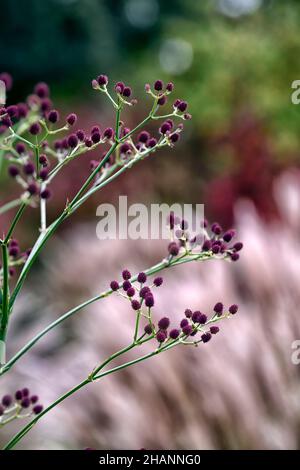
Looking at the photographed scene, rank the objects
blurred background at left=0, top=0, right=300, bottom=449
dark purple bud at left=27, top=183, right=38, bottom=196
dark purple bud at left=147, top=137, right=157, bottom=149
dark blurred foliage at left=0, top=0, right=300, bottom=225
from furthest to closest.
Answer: dark blurred foliage at left=0, top=0, right=300, bottom=225 → blurred background at left=0, top=0, right=300, bottom=449 → dark purple bud at left=147, top=137, right=157, bottom=149 → dark purple bud at left=27, top=183, right=38, bottom=196

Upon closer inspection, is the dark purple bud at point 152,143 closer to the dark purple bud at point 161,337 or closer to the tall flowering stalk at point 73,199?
the tall flowering stalk at point 73,199

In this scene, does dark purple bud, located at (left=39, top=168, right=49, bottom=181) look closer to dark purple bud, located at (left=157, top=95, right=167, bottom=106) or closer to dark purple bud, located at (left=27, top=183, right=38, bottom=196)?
dark purple bud, located at (left=27, top=183, right=38, bottom=196)

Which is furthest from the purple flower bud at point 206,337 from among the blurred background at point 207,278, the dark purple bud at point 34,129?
the blurred background at point 207,278

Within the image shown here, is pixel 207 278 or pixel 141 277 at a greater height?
pixel 207 278

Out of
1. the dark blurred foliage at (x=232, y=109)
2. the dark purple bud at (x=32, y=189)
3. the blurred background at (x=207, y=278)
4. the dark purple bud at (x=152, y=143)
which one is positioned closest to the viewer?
the dark purple bud at (x=32, y=189)

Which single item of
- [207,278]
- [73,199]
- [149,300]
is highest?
[207,278]

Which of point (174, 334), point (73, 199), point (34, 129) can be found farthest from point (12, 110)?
point (174, 334)

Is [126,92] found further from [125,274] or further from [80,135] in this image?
[125,274]

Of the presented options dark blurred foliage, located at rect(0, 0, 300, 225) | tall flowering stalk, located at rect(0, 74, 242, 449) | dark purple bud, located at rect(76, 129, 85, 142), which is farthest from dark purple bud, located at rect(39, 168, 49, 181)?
dark blurred foliage, located at rect(0, 0, 300, 225)

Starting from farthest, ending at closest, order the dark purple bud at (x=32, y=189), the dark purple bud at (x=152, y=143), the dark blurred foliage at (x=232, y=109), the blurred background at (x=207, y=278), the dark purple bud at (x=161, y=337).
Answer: the dark blurred foliage at (x=232, y=109) < the blurred background at (x=207, y=278) < the dark purple bud at (x=152, y=143) < the dark purple bud at (x=161, y=337) < the dark purple bud at (x=32, y=189)
